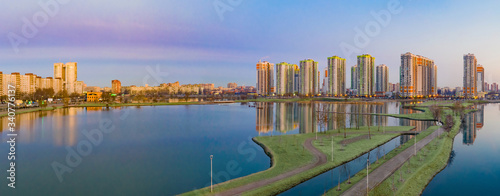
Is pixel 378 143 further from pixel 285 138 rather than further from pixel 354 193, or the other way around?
pixel 354 193

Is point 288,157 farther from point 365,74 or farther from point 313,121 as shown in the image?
point 365,74

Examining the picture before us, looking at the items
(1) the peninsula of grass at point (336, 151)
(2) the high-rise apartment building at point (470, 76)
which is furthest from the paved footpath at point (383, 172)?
(2) the high-rise apartment building at point (470, 76)

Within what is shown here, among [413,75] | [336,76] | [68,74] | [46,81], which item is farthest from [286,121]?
[68,74]

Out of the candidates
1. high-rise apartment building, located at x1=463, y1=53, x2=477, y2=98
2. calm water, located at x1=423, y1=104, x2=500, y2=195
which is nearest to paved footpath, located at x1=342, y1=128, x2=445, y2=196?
calm water, located at x1=423, y1=104, x2=500, y2=195

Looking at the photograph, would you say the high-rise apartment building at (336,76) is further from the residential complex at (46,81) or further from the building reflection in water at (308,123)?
the residential complex at (46,81)

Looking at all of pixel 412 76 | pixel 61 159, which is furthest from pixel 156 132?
pixel 412 76

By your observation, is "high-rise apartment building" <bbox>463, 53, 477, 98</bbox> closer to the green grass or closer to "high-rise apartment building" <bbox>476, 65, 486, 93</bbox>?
"high-rise apartment building" <bbox>476, 65, 486, 93</bbox>
